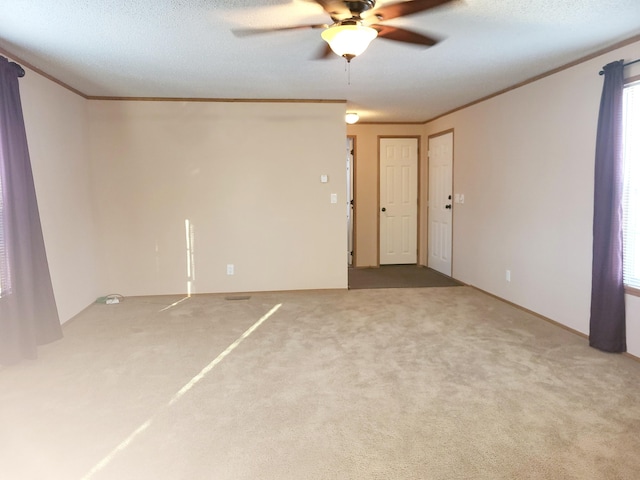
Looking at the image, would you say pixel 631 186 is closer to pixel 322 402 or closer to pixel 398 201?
pixel 322 402

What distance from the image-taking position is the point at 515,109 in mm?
4844

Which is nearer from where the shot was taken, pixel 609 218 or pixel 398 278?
pixel 609 218

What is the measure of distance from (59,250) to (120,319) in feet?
2.99

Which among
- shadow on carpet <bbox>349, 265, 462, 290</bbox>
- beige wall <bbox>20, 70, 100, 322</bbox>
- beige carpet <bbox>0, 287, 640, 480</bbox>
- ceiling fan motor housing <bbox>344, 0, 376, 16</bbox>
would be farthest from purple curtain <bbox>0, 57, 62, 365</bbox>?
shadow on carpet <bbox>349, 265, 462, 290</bbox>

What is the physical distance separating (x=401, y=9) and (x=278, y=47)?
1.18 m

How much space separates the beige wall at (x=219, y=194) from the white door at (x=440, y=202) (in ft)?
5.94

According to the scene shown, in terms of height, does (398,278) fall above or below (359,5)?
below

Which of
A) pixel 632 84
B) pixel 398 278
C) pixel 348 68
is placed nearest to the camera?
pixel 632 84

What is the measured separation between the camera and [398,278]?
259 inches

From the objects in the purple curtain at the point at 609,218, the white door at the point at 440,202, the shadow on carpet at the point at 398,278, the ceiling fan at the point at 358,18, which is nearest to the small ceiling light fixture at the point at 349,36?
the ceiling fan at the point at 358,18

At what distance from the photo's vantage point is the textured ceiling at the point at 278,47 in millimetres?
2756

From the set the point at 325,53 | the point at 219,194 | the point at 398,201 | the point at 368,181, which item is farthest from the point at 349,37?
the point at 398,201

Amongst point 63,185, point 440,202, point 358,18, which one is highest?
point 358,18

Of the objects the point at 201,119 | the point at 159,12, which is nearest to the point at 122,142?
the point at 201,119
